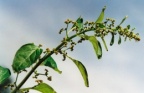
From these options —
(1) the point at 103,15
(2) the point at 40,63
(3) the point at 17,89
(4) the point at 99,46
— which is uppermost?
(1) the point at 103,15

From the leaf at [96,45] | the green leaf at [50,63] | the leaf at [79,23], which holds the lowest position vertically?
the green leaf at [50,63]

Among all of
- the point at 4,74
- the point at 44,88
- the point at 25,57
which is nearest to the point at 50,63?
the point at 44,88

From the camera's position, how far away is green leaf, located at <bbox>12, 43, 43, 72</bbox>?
3.25 m

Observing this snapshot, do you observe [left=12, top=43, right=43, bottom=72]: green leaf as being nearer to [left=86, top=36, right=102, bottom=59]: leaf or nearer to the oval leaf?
the oval leaf

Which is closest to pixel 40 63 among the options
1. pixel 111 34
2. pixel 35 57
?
pixel 35 57

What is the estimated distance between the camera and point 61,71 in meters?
3.94

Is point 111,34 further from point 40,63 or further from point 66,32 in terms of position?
point 40,63

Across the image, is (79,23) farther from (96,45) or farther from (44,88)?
(44,88)

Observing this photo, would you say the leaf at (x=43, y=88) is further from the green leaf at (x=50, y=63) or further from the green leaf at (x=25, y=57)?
the green leaf at (x=25, y=57)

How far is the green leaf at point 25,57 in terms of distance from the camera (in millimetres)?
3254

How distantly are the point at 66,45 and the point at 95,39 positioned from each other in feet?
1.11

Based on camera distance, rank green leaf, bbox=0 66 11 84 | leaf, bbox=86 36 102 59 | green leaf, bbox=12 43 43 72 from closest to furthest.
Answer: green leaf, bbox=12 43 43 72, leaf, bbox=86 36 102 59, green leaf, bbox=0 66 11 84

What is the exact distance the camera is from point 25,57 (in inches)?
131

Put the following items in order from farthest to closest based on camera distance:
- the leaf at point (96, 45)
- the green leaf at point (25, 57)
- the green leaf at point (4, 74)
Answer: the green leaf at point (4, 74) < the leaf at point (96, 45) < the green leaf at point (25, 57)
